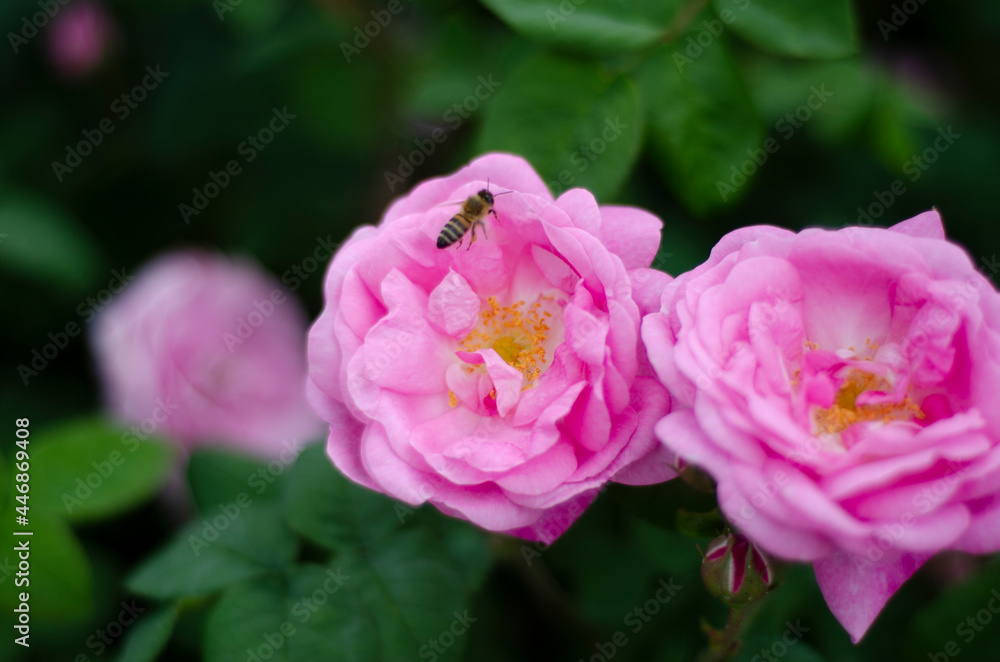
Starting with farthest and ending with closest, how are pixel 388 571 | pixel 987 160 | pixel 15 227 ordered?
pixel 987 160, pixel 15 227, pixel 388 571

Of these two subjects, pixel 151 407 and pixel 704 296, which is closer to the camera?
pixel 704 296

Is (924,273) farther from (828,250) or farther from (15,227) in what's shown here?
(15,227)

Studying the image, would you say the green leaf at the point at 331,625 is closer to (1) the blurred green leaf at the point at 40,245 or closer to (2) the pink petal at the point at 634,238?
(2) the pink petal at the point at 634,238

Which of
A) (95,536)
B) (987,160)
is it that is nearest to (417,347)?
(95,536)


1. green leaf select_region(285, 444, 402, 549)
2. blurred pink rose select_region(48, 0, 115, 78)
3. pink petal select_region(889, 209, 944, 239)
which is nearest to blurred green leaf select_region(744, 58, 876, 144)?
pink petal select_region(889, 209, 944, 239)
